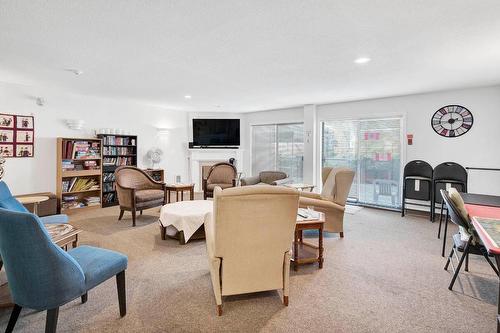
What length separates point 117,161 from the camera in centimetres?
606

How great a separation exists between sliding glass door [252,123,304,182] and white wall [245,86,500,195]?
1.70 metres

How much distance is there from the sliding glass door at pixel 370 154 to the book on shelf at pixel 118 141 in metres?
4.71

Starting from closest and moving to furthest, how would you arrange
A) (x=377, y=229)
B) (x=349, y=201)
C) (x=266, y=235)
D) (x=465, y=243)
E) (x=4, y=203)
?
(x=266, y=235)
(x=465, y=243)
(x=4, y=203)
(x=377, y=229)
(x=349, y=201)

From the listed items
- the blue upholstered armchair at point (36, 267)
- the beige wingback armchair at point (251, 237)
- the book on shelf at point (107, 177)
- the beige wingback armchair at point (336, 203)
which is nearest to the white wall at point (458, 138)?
the beige wingback armchair at point (336, 203)

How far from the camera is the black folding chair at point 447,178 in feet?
14.9

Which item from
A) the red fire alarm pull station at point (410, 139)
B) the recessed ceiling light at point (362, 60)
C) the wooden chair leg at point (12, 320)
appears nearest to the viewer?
the wooden chair leg at point (12, 320)

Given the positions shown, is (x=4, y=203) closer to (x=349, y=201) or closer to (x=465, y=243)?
(x=465, y=243)

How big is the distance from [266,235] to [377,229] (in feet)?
9.89

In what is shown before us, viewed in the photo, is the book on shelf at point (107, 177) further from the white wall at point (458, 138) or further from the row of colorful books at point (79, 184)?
the white wall at point (458, 138)

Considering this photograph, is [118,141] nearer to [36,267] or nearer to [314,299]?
[36,267]

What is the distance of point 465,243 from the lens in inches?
95.7

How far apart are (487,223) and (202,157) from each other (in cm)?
633

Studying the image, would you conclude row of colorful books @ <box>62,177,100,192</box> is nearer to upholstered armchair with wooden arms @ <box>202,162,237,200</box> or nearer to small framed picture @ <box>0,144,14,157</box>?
small framed picture @ <box>0,144,14,157</box>

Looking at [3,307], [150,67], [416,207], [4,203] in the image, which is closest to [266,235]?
[3,307]
